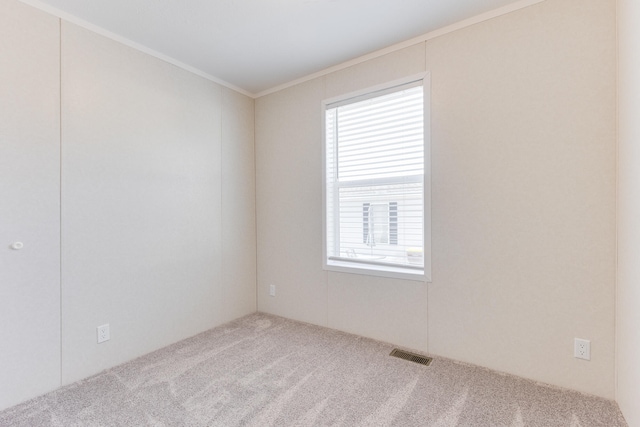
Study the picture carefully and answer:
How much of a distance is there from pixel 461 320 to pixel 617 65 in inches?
71.0

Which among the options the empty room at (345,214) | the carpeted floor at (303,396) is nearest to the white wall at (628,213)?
the empty room at (345,214)

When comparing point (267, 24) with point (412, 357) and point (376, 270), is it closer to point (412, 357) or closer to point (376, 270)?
point (376, 270)

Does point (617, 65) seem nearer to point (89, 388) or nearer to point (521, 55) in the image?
point (521, 55)

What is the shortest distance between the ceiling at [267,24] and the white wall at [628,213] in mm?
763

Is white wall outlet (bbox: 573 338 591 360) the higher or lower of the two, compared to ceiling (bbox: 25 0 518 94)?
lower

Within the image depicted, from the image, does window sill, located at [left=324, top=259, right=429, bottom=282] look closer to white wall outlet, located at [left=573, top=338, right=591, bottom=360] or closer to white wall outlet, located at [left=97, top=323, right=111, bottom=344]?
white wall outlet, located at [left=573, top=338, right=591, bottom=360]

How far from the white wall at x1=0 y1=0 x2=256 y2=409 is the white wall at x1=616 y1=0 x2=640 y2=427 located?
9.67 feet

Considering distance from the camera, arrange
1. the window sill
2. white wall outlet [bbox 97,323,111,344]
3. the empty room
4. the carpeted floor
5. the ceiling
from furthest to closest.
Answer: the window sill → white wall outlet [bbox 97,323,111,344] → the ceiling → the empty room → the carpeted floor

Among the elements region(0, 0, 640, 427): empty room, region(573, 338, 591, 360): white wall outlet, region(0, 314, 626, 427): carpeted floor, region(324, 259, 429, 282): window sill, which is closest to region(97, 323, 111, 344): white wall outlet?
region(0, 0, 640, 427): empty room

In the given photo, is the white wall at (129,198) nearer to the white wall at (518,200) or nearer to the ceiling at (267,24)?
the ceiling at (267,24)

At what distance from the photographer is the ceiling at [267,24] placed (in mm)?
1923

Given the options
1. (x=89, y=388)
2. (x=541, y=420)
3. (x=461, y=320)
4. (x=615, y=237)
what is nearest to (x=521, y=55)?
(x=615, y=237)

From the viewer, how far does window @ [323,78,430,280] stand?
94.1 inches

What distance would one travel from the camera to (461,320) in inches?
85.8
